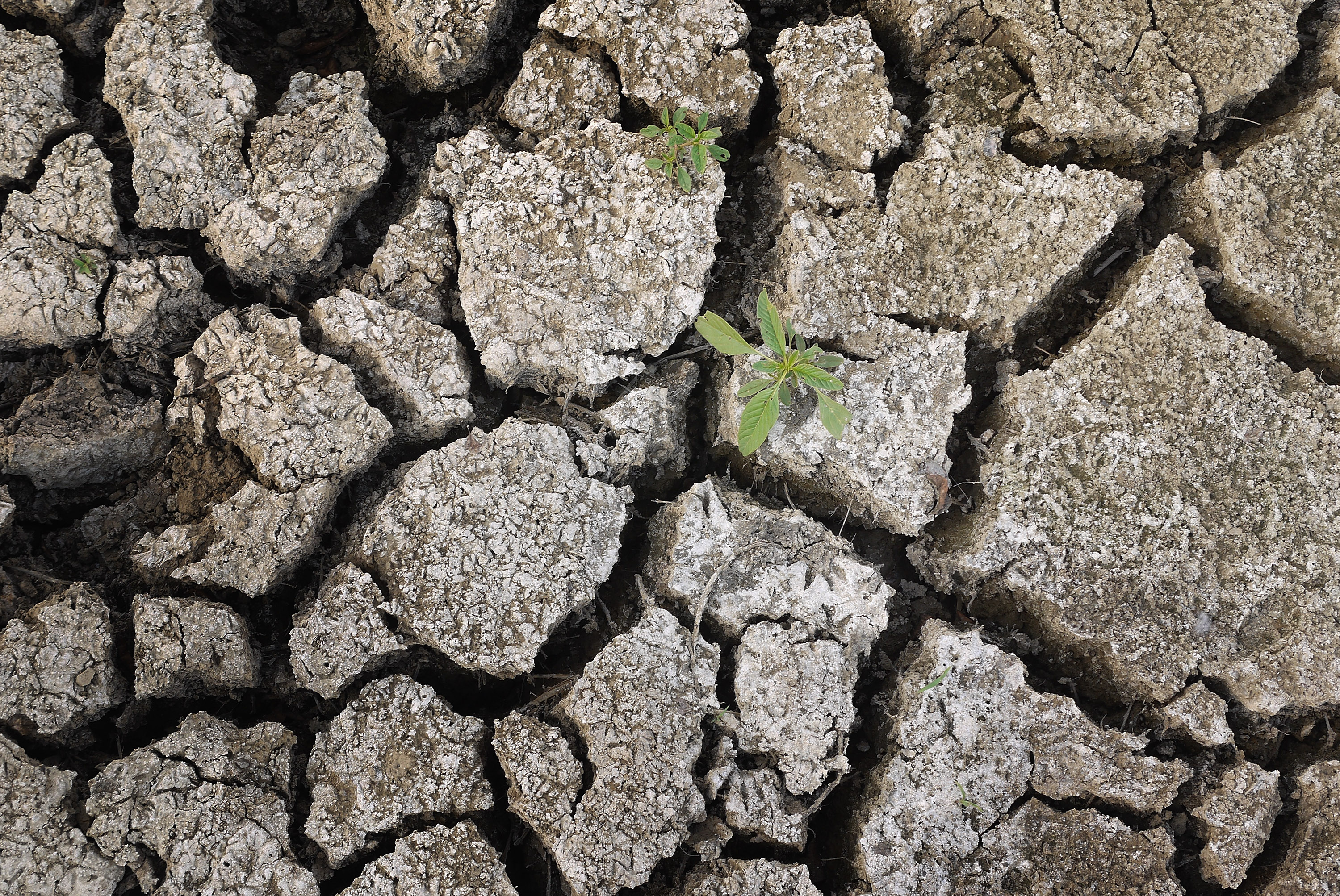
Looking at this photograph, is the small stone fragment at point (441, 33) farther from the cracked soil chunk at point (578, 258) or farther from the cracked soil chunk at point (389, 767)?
the cracked soil chunk at point (389, 767)

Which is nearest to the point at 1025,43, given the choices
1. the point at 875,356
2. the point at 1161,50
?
the point at 1161,50

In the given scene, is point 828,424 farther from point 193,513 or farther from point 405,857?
point 193,513

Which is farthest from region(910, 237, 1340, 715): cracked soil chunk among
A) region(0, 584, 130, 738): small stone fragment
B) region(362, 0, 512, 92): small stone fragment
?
region(0, 584, 130, 738): small stone fragment

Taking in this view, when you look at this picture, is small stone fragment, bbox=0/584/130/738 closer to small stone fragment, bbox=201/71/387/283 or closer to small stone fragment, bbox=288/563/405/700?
small stone fragment, bbox=288/563/405/700

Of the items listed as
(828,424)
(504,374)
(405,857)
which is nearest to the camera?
(405,857)

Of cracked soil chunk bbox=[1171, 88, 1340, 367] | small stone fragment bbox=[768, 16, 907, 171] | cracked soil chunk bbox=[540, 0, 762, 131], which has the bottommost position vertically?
cracked soil chunk bbox=[540, 0, 762, 131]

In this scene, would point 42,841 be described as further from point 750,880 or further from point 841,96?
point 841,96
